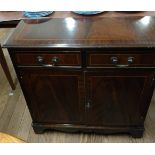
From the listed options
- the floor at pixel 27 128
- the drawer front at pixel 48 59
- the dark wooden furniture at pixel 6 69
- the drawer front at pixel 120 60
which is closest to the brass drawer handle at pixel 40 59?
the drawer front at pixel 48 59

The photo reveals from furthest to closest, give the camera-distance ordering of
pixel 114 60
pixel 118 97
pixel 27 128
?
pixel 27 128, pixel 118 97, pixel 114 60

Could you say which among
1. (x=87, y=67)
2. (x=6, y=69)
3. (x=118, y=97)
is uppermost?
(x=87, y=67)

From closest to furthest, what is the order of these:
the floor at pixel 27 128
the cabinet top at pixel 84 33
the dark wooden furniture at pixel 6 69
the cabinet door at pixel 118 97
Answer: the cabinet top at pixel 84 33 < the cabinet door at pixel 118 97 < the floor at pixel 27 128 < the dark wooden furniture at pixel 6 69

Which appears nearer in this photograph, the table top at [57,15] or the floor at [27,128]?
the table top at [57,15]

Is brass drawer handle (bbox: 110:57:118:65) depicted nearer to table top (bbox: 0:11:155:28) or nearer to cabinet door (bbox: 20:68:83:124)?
Result: cabinet door (bbox: 20:68:83:124)

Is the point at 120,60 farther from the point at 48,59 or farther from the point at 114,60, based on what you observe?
the point at 48,59

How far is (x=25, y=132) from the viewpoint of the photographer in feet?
4.17

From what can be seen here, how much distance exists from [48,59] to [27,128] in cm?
66

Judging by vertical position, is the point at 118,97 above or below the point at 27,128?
above

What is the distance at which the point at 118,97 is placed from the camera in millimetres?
989

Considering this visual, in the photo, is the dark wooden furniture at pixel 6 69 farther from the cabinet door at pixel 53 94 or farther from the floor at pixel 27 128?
the cabinet door at pixel 53 94

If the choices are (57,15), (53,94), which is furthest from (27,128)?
(57,15)

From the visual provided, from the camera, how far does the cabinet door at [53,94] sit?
92 cm
